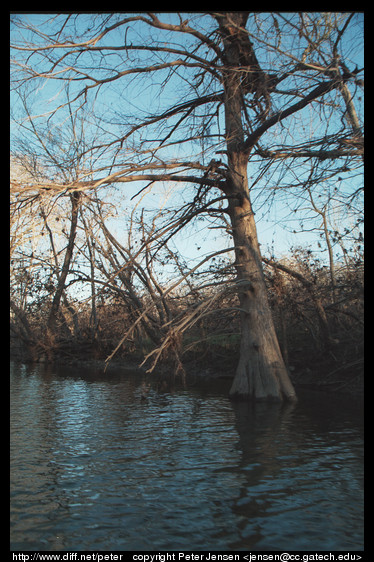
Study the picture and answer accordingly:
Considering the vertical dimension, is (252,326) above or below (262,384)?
above

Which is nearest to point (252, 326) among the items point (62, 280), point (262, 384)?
point (262, 384)

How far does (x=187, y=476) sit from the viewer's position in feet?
20.5

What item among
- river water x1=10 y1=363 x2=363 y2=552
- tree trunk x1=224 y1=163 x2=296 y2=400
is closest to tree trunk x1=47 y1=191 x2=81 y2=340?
tree trunk x1=224 y1=163 x2=296 y2=400

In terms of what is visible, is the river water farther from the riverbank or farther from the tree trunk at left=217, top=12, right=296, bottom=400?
the riverbank

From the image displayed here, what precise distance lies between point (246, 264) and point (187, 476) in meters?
6.45

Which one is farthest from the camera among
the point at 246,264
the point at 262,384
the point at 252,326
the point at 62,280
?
the point at 62,280

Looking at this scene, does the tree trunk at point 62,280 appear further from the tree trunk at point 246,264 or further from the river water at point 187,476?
the river water at point 187,476

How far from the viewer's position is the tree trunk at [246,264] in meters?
11.3

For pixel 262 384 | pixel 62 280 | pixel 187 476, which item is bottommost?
pixel 187 476

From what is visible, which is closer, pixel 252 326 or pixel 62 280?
pixel 252 326

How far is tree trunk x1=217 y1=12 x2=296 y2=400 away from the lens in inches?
445

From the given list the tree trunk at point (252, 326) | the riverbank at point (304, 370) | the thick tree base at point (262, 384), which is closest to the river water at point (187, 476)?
the thick tree base at point (262, 384)

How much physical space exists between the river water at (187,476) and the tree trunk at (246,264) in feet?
2.22

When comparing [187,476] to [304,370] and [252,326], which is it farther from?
[304,370]
